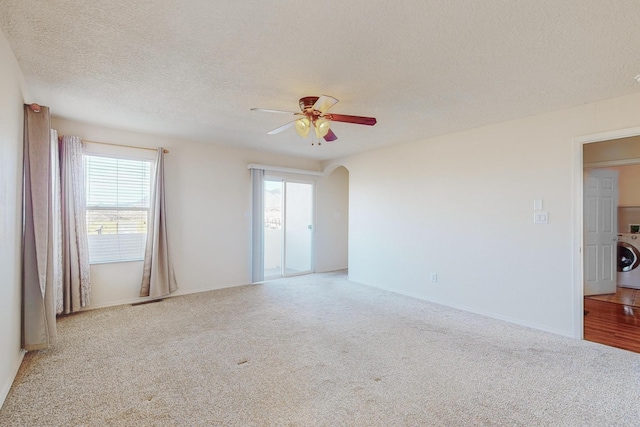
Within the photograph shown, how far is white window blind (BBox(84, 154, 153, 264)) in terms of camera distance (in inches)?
162

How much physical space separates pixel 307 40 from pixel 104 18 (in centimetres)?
123

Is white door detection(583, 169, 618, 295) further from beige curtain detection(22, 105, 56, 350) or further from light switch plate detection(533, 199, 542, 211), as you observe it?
beige curtain detection(22, 105, 56, 350)

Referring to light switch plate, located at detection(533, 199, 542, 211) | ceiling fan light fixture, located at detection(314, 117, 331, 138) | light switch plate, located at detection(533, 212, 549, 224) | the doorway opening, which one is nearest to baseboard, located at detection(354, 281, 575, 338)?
the doorway opening

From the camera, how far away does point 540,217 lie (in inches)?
136

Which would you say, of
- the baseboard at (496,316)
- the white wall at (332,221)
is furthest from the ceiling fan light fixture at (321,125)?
the white wall at (332,221)

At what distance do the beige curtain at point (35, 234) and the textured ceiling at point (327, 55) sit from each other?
0.51 metres

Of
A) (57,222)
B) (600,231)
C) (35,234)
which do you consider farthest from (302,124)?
(600,231)

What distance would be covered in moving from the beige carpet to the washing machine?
3457 millimetres

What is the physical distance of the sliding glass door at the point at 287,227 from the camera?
19.9 feet

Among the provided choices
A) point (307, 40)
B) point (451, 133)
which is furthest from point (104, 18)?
point (451, 133)

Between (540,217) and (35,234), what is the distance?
5010 millimetres

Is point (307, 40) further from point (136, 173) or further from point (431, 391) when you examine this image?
point (136, 173)

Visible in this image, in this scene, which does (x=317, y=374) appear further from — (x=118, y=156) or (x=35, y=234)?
(x=118, y=156)

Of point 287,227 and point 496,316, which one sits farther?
point 287,227
